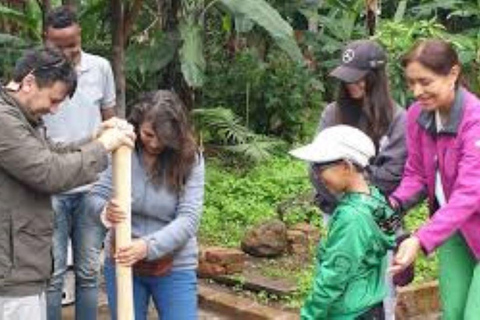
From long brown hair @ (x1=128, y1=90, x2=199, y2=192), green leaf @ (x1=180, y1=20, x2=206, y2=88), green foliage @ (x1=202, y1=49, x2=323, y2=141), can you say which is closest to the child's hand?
long brown hair @ (x1=128, y1=90, x2=199, y2=192)

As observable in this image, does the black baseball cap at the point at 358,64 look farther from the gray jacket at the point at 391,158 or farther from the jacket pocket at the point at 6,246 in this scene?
the jacket pocket at the point at 6,246

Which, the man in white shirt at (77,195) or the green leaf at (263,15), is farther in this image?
the green leaf at (263,15)

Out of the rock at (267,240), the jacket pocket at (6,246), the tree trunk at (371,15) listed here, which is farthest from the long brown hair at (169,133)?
the tree trunk at (371,15)

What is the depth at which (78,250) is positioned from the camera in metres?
4.33

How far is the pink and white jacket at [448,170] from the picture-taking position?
3277mm

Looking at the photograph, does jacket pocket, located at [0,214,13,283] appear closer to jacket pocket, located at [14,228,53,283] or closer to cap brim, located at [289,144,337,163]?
jacket pocket, located at [14,228,53,283]

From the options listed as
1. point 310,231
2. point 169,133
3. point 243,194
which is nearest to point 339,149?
point 169,133

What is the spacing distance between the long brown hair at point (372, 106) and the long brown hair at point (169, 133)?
0.71m

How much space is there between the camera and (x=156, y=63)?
25.5ft

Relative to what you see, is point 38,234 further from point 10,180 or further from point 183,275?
point 183,275

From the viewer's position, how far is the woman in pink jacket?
10.7 ft

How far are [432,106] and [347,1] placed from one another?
540cm

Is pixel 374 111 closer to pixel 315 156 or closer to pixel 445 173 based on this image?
pixel 445 173

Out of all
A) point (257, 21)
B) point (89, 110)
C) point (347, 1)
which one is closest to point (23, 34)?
point (257, 21)
